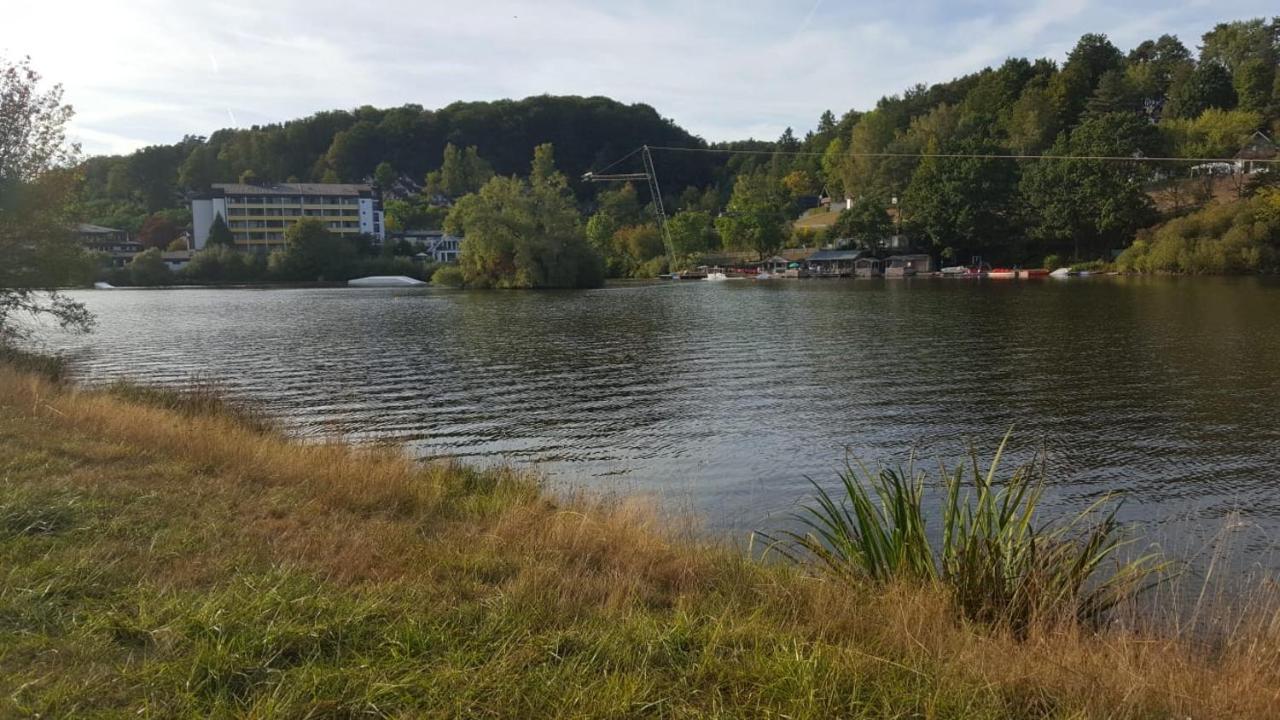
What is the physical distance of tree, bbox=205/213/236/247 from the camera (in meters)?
140

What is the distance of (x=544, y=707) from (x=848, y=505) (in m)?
8.65

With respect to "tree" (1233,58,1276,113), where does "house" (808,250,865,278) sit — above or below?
below

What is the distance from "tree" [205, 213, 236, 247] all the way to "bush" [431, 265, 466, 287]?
188 ft

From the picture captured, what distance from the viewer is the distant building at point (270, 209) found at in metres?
151

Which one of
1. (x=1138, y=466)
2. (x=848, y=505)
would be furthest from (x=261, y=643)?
(x=1138, y=466)

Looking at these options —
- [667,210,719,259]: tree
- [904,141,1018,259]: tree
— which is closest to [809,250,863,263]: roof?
[904,141,1018,259]: tree

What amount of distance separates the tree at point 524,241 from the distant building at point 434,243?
66.2 meters

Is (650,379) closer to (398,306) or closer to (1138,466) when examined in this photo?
(1138,466)

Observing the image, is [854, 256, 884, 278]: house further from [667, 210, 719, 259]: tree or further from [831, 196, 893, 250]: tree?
[667, 210, 719, 259]: tree

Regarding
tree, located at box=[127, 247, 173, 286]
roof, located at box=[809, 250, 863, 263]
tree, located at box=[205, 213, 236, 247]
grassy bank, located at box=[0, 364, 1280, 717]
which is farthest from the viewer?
tree, located at box=[205, 213, 236, 247]

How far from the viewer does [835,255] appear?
124 meters

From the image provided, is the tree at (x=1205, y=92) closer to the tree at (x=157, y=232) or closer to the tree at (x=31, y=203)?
the tree at (x=31, y=203)

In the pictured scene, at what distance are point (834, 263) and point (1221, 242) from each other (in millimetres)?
51235

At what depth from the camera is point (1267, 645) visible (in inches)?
229
